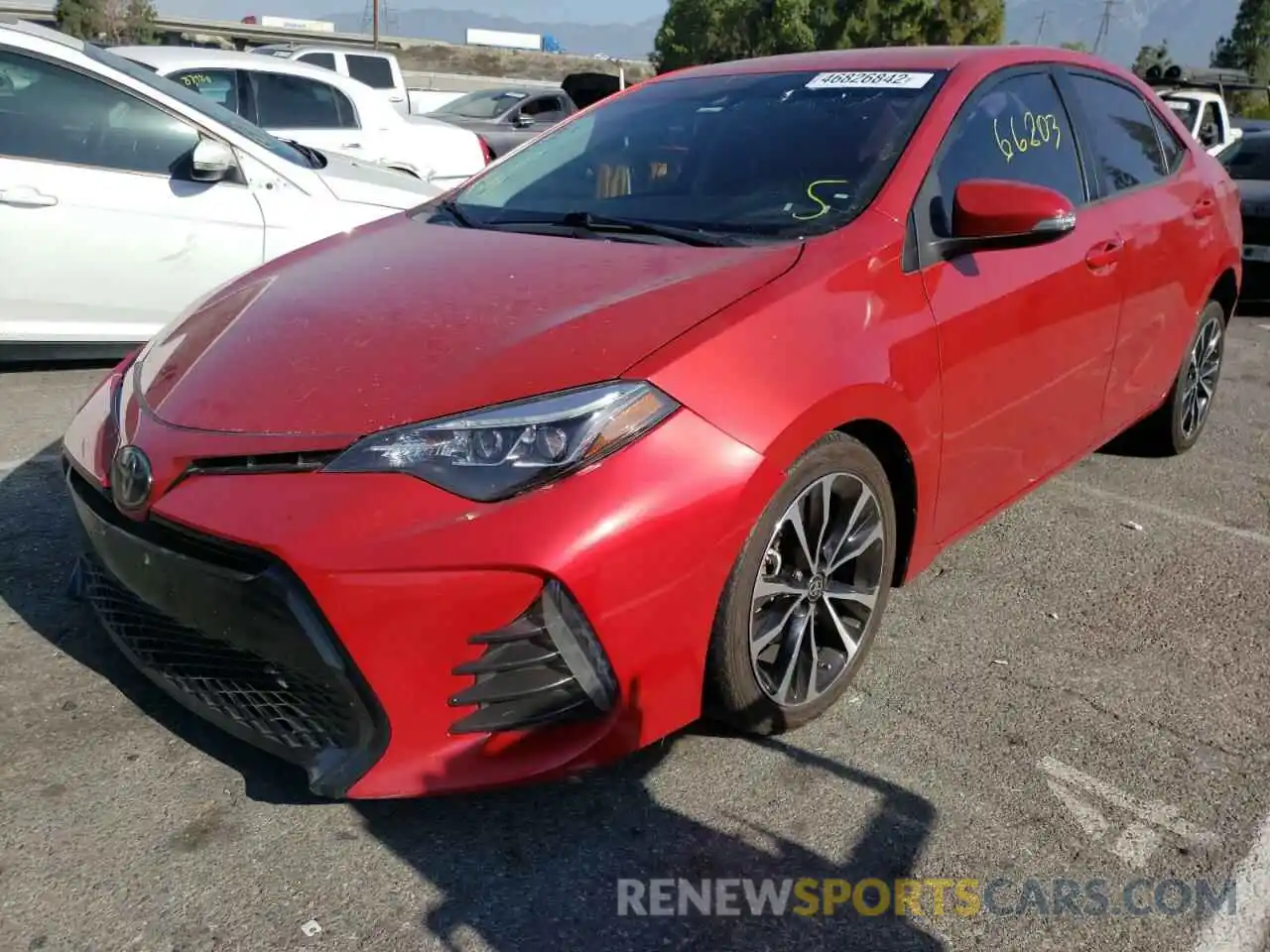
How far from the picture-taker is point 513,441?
214 centimetres

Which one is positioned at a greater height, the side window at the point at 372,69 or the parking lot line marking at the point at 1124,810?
the side window at the point at 372,69

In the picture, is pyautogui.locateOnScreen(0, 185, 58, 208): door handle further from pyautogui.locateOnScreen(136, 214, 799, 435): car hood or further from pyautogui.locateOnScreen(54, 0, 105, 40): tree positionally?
pyautogui.locateOnScreen(54, 0, 105, 40): tree

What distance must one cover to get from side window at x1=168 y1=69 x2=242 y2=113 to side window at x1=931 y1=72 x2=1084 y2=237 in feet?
21.5

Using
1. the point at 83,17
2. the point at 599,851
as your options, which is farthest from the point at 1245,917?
the point at 83,17

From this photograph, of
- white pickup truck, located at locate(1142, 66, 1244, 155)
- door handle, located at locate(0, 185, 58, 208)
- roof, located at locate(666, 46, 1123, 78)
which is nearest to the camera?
roof, located at locate(666, 46, 1123, 78)

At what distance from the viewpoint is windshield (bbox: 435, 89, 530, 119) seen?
16.8m

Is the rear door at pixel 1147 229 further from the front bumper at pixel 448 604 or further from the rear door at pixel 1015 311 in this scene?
the front bumper at pixel 448 604

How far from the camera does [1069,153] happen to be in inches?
142

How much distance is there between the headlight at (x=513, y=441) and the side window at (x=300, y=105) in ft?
24.4

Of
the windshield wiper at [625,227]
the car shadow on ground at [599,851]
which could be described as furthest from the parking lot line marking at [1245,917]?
the windshield wiper at [625,227]

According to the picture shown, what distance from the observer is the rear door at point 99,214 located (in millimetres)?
4906

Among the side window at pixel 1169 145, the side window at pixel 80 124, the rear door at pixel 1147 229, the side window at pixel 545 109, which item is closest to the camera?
the rear door at pixel 1147 229

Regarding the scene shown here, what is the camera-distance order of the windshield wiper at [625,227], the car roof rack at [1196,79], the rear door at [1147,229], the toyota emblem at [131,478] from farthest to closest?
the car roof rack at [1196,79] < the rear door at [1147,229] < the windshield wiper at [625,227] < the toyota emblem at [131,478]

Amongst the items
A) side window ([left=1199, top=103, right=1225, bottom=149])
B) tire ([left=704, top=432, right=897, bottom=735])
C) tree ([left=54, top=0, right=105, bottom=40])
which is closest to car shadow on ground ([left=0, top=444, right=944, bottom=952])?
tire ([left=704, top=432, right=897, bottom=735])
